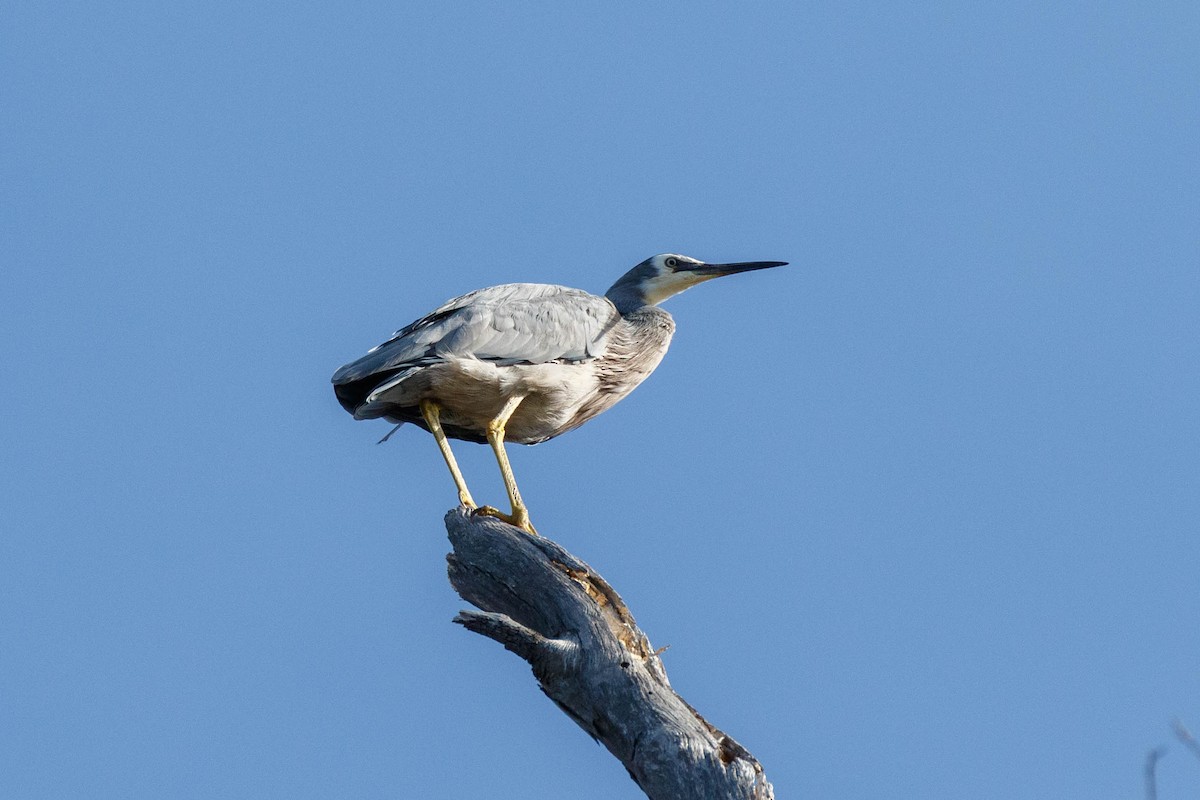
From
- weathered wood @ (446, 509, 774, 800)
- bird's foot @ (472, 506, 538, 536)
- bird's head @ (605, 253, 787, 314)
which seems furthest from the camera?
bird's head @ (605, 253, 787, 314)

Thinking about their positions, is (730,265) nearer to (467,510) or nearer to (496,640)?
(467,510)

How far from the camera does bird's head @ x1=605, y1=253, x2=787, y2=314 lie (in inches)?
419

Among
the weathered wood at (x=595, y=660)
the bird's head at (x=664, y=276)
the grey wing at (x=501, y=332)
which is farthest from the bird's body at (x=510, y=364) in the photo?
the weathered wood at (x=595, y=660)

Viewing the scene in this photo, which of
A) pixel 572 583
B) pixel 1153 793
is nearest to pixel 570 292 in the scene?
pixel 572 583

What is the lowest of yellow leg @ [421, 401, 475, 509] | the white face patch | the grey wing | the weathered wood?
the weathered wood

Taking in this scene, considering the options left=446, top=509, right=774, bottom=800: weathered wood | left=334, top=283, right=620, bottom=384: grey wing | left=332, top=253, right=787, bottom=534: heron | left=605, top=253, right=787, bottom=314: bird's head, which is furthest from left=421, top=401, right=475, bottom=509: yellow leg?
left=605, top=253, right=787, bottom=314: bird's head

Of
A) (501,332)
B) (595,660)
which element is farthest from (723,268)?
(595,660)

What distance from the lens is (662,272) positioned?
35.2 feet

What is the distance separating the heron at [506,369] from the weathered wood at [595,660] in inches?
49.7

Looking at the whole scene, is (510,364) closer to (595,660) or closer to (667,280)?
(667,280)

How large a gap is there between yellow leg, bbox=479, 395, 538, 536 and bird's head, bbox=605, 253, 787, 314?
2.09 meters

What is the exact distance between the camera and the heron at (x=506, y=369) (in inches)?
327

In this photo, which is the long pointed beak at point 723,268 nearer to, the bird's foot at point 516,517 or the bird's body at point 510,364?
the bird's body at point 510,364

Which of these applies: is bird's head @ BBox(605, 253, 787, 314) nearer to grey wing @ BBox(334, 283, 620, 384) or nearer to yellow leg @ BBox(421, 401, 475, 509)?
grey wing @ BBox(334, 283, 620, 384)
